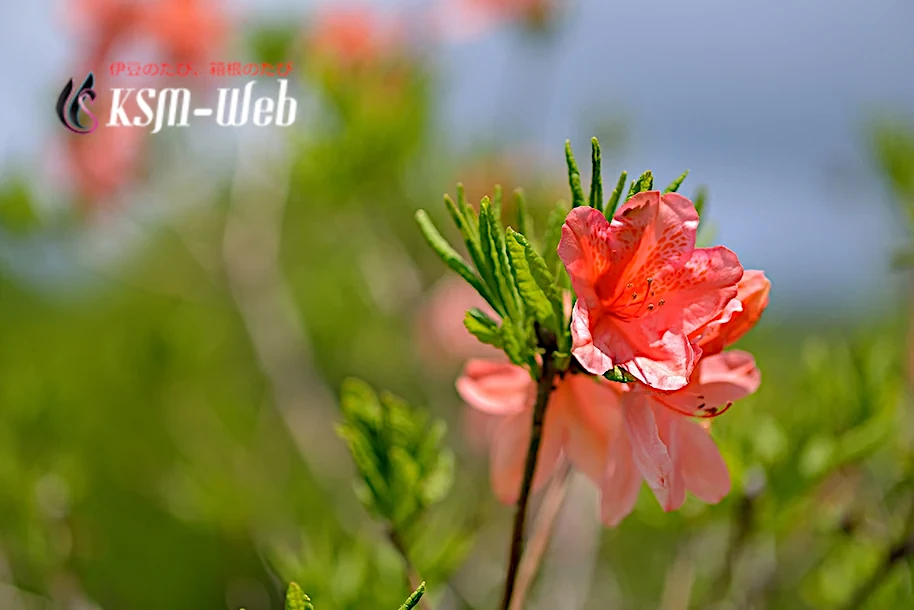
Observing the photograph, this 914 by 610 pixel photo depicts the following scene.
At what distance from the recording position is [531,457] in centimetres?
54

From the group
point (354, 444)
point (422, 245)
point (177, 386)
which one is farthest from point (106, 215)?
point (354, 444)

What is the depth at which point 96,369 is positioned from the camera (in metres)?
2.90

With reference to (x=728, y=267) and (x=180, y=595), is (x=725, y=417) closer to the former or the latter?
(x=728, y=267)

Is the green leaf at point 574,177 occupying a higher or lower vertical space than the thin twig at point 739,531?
higher

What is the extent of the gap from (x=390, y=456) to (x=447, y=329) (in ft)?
4.59

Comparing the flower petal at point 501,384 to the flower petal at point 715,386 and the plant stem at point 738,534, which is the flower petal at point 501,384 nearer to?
the flower petal at point 715,386

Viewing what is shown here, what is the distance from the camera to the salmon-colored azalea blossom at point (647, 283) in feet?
1.68

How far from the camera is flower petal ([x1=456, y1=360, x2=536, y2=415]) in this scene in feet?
2.15

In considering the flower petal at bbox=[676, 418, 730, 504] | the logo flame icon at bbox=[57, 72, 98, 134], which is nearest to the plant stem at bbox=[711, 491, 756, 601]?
the flower petal at bbox=[676, 418, 730, 504]

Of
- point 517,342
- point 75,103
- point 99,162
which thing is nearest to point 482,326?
point 517,342

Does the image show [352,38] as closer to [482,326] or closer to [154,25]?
[154,25]

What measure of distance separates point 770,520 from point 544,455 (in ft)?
1.20

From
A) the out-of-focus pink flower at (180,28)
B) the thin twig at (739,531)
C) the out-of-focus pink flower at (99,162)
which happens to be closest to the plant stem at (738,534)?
the thin twig at (739,531)

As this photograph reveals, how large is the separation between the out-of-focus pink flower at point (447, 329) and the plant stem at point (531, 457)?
4.76 ft
